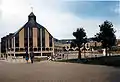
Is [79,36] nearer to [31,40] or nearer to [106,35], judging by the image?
[106,35]

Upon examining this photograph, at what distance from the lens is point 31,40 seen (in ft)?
406

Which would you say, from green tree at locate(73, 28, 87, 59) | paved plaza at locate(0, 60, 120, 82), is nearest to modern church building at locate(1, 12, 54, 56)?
green tree at locate(73, 28, 87, 59)

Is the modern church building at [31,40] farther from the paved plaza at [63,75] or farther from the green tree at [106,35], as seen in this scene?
the paved plaza at [63,75]

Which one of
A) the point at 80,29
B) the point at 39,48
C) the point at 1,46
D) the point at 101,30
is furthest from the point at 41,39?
the point at 101,30

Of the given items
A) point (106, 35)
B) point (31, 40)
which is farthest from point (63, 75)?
point (31, 40)

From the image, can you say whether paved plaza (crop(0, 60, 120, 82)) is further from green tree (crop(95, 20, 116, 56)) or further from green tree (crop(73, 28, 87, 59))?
green tree (crop(73, 28, 87, 59))

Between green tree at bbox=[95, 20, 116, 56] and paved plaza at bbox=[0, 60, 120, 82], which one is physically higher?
green tree at bbox=[95, 20, 116, 56]

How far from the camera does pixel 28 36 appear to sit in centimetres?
12294

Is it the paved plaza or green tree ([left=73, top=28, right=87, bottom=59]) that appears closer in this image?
the paved plaza

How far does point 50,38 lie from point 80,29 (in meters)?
66.7

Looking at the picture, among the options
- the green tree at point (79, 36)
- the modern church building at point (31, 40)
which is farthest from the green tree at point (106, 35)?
the modern church building at point (31, 40)

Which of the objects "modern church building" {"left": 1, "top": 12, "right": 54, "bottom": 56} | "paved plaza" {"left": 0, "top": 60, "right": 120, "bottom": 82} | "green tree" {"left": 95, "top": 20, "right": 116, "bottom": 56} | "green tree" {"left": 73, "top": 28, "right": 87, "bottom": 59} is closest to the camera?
"paved plaza" {"left": 0, "top": 60, "right": 120, "bottom": 82}

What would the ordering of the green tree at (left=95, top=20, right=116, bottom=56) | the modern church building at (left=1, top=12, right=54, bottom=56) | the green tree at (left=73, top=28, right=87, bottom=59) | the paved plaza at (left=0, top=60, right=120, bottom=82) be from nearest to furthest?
the paved plaza at (left=0, top=60, right=120, bottom=82), the green tree at (left=95, top=20, right=116, bottom=56), the green tree at (left=73, top=28, right=87, bottom=59), the modern church building at (left=1, top=12, right=54, bottom=56)

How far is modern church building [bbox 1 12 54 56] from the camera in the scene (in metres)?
123
